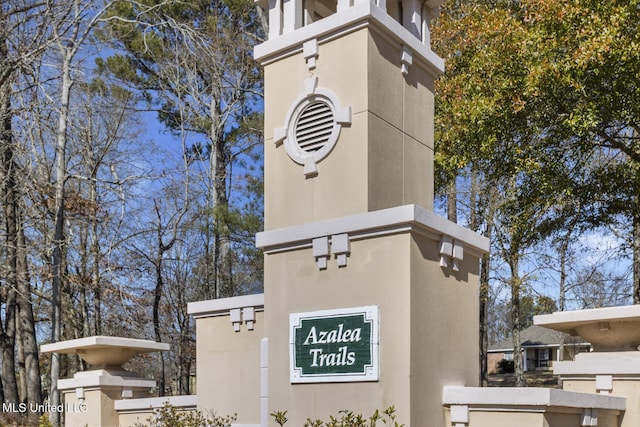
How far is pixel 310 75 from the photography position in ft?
25.7

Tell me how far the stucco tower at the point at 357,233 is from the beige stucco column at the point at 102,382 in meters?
4.13

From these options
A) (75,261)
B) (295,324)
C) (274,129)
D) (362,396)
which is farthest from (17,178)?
(362,396)

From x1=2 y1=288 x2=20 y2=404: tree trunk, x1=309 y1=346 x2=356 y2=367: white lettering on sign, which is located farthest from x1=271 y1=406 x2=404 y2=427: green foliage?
x1=2 y1=288 x2=20 y2=404: tree trunk

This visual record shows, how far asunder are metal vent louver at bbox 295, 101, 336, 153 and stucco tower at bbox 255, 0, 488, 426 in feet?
0.05

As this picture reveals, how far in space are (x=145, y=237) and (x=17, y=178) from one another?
30.4ft

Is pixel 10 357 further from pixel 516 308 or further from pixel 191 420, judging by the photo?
pixel 516 308

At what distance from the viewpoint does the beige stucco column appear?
10648 millimetres

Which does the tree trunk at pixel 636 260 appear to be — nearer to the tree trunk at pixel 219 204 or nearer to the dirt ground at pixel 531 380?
the tree trunk at pixel 219 204

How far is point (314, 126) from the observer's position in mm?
7680

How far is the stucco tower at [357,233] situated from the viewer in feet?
21.6

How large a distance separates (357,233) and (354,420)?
1703 mm

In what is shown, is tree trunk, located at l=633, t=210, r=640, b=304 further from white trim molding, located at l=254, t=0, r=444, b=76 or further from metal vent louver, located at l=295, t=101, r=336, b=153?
metal vent louver, located at l=295, t=101, r=336, b=153

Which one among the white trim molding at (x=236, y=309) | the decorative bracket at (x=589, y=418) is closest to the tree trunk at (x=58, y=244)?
the white trim molding at (x=236, y=309)

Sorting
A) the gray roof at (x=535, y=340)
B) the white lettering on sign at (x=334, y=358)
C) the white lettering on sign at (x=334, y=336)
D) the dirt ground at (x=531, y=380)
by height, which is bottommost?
the dirt ground at (x=531, y=380)
